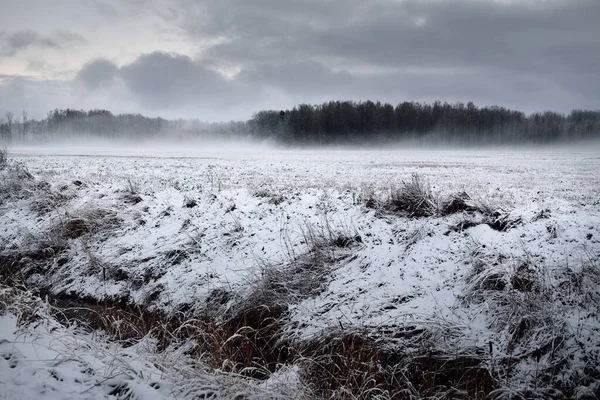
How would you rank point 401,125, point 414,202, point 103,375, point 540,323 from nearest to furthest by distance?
1. point 103,375
2. point 540,323
3. point 414,202
4. point 401,125

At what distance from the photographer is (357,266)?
7035mm

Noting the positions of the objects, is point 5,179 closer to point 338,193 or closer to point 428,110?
point 338,193

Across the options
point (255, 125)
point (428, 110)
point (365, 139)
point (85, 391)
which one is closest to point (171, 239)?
point (85, 391)

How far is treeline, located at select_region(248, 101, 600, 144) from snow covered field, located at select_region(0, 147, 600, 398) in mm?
65336

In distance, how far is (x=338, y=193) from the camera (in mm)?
10383

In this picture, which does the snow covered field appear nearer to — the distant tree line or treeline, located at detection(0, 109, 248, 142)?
the distant tree line

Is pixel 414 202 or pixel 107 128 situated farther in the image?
pixel 107 128

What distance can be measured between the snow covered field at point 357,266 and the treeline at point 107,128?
9478 cm

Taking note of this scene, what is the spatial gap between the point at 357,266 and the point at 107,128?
127 meters

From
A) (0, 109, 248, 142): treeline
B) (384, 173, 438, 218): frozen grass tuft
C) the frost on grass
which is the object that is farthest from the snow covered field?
(0, 109, 248, 142): treeline

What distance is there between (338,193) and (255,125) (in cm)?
9172

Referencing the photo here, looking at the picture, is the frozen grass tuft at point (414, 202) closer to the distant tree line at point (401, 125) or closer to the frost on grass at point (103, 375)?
the frost on grass at point (103, 375)

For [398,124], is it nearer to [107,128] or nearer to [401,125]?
[401,125]

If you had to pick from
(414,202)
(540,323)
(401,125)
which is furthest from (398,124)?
(540,323)
